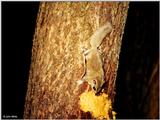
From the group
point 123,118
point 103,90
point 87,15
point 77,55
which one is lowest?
point 123,118

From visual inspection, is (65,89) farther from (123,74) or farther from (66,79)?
(123,74)

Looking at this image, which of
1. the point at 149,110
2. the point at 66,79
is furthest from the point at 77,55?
the point at 149,110
